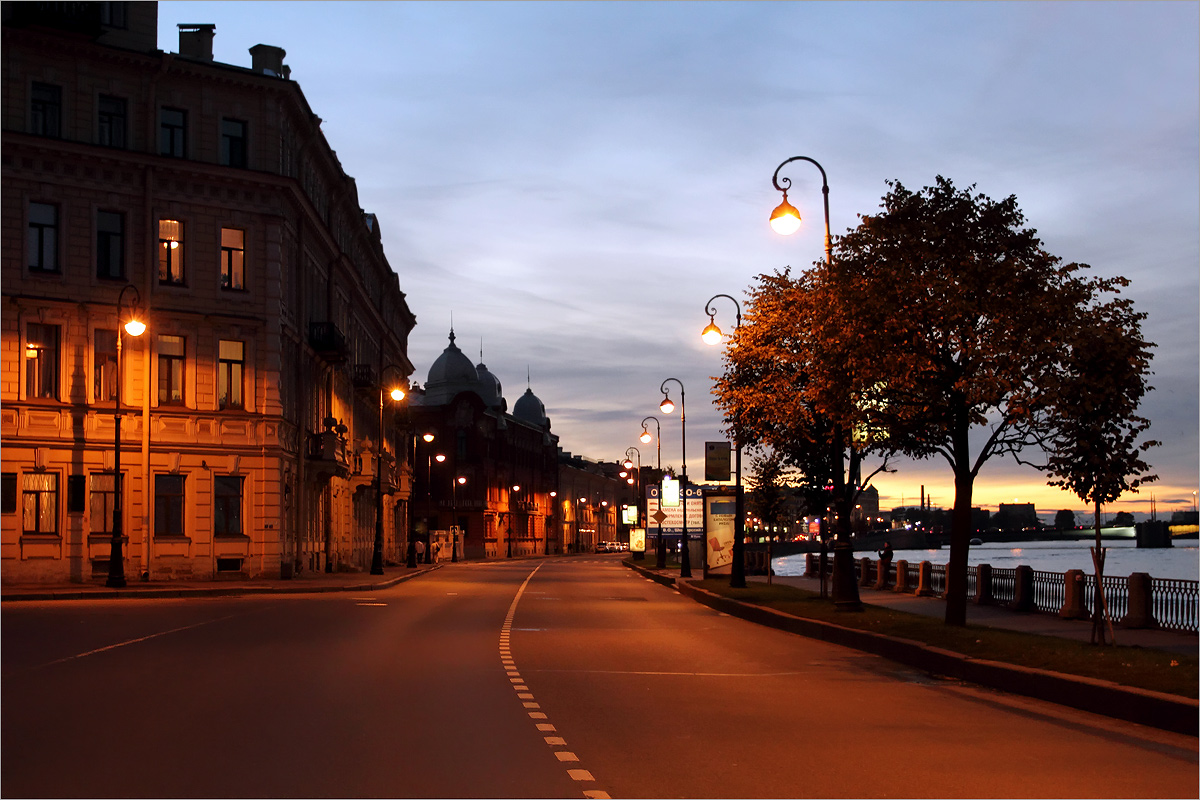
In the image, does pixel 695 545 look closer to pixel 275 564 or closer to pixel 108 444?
pixel 275 564

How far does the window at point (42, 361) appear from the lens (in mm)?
38031

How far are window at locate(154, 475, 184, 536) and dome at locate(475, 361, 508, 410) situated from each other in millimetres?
85217

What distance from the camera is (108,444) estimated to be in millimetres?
38969

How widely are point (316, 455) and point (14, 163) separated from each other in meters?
15.1

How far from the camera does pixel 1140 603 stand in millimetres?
22594

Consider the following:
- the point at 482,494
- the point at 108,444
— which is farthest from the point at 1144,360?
the point at 482,494

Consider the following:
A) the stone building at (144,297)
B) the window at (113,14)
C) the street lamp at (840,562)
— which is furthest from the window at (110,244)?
the street lamp at (840,562)

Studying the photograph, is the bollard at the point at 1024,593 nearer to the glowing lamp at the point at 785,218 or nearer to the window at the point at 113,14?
the glowing lamp at the point at 785,218

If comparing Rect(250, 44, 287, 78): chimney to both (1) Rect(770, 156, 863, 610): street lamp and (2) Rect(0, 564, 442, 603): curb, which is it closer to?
(2) Rect(0, 564, 442, 603): curb

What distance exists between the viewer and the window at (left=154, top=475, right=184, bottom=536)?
40.1 metres

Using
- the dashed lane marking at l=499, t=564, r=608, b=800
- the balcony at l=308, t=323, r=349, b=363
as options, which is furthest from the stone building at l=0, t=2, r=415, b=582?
the dashed lane marking at l=499, t=564, r=608, b=800

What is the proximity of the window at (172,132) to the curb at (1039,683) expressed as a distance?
28.1m

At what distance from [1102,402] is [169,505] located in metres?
30.6

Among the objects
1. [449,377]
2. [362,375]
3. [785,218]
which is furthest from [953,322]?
[449,377]
